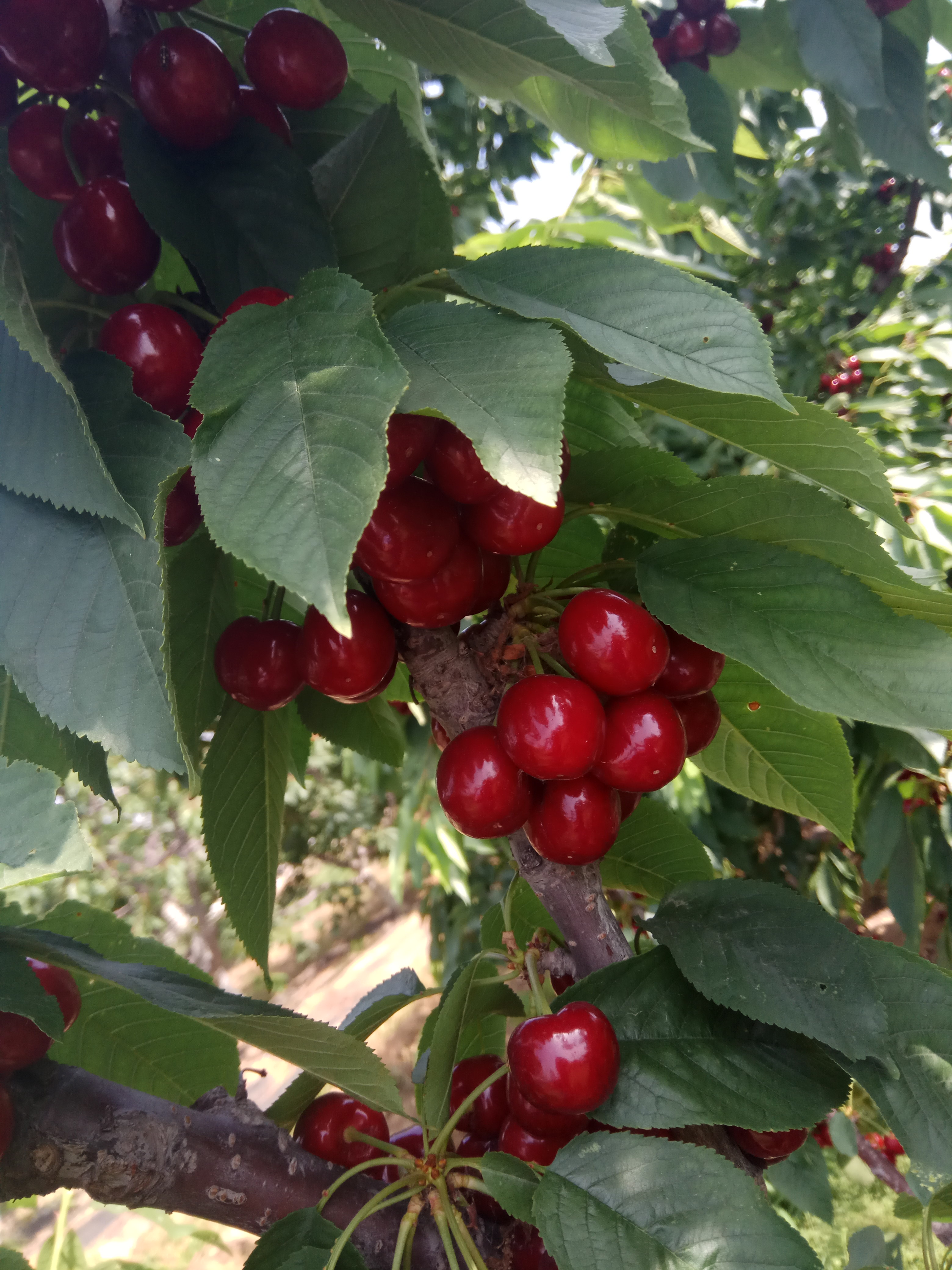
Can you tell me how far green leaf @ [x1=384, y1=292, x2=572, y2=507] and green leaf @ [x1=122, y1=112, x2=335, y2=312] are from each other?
16 cm

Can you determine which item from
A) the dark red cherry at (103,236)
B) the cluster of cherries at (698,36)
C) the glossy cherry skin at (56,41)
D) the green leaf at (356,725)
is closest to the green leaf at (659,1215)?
the green leaf at (356,725)

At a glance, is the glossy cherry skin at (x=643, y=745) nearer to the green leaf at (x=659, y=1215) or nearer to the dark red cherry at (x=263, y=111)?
the green leaf at (x=659, y=1215)

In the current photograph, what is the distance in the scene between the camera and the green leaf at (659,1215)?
416 mm

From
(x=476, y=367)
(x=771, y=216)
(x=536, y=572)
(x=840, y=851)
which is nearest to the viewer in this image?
(x=476, y=367)

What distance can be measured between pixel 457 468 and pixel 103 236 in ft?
0.88

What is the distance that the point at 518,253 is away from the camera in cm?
46

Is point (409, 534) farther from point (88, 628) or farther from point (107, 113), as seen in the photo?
point (107, 113)

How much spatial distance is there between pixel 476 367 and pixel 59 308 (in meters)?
0.36

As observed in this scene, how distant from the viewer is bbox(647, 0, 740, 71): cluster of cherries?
128 cm

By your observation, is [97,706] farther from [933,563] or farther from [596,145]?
[933,563]

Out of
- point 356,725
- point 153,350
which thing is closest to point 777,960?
point 356,725

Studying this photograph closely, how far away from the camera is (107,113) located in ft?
1.90

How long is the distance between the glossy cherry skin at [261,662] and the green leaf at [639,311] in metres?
0.25

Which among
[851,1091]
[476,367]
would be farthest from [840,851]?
[476,367]
